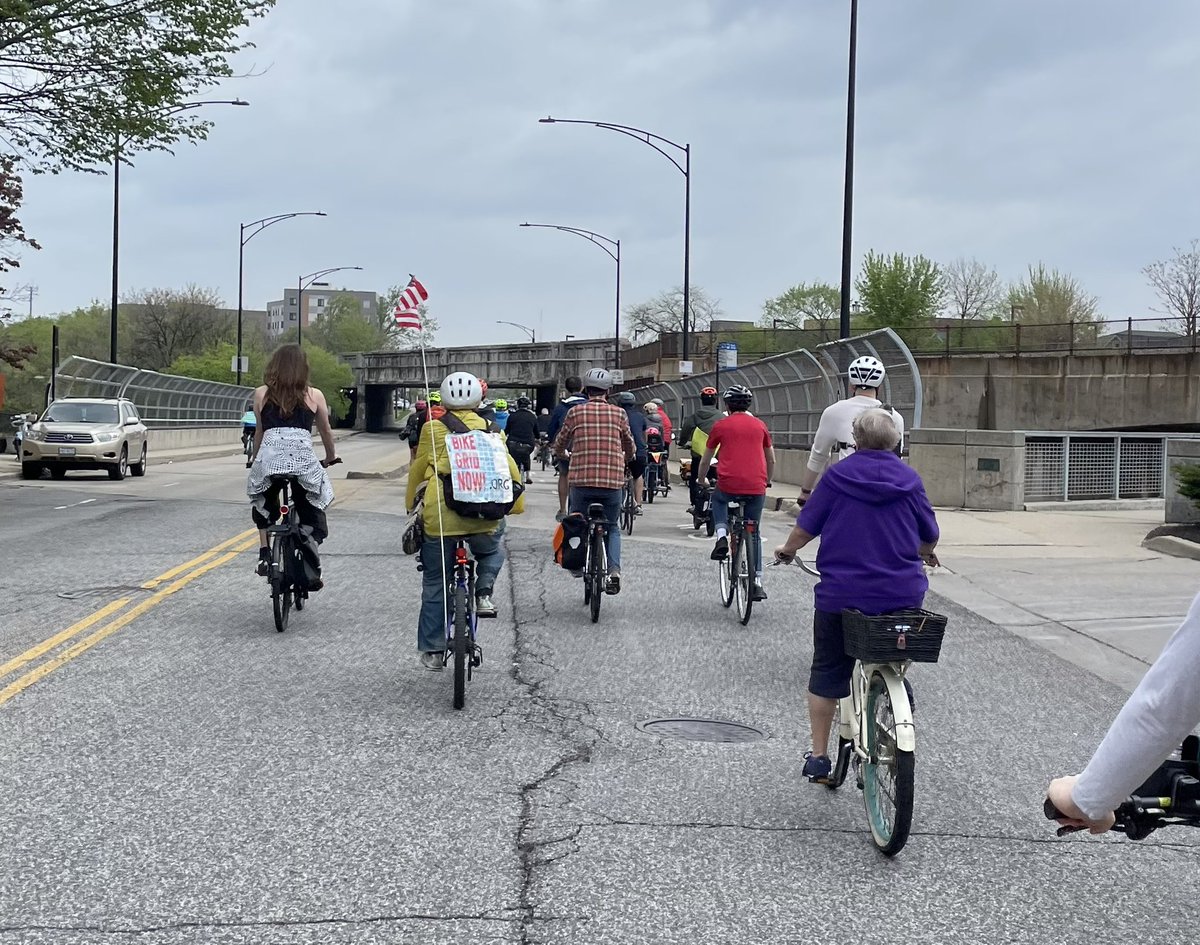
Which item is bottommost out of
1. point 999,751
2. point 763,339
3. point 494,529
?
point 999,751

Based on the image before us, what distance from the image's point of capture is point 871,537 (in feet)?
18.1

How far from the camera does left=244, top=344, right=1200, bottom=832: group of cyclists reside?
220 centimetres

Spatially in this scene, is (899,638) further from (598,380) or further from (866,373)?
(598,380)

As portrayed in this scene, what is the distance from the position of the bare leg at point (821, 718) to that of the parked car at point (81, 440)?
26.1 m

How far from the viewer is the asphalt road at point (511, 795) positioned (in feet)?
14.5

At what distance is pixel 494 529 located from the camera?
807 centimetres

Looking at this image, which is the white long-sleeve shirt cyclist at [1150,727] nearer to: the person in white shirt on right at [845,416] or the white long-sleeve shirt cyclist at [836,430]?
the person in white shirt on right at [845,416]

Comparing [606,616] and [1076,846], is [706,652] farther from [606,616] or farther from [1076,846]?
[1076,846]

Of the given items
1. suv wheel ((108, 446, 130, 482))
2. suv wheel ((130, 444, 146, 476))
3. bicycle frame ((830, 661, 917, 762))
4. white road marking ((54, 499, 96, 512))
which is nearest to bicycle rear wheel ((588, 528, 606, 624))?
bicycle frame ((830, 661, 917, 762))

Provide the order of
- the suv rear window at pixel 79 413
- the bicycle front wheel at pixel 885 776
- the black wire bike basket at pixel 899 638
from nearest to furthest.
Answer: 1. the bicycle front wheel at pixel 885 776
2. the black wire bike basket at pixel 899 638
3. the suv rear window at pixel 79 413

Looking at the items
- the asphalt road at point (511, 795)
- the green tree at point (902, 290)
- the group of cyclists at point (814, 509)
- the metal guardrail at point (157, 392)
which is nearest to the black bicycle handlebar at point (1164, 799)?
the group of cyclists at point (814, 509)

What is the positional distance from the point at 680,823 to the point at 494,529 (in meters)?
2.94

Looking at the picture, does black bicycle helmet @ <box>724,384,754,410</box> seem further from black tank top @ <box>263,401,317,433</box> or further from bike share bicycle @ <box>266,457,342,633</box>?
black tank top @ <box>263,401,317,433</box>

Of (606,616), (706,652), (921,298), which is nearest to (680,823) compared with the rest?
(706,652)
